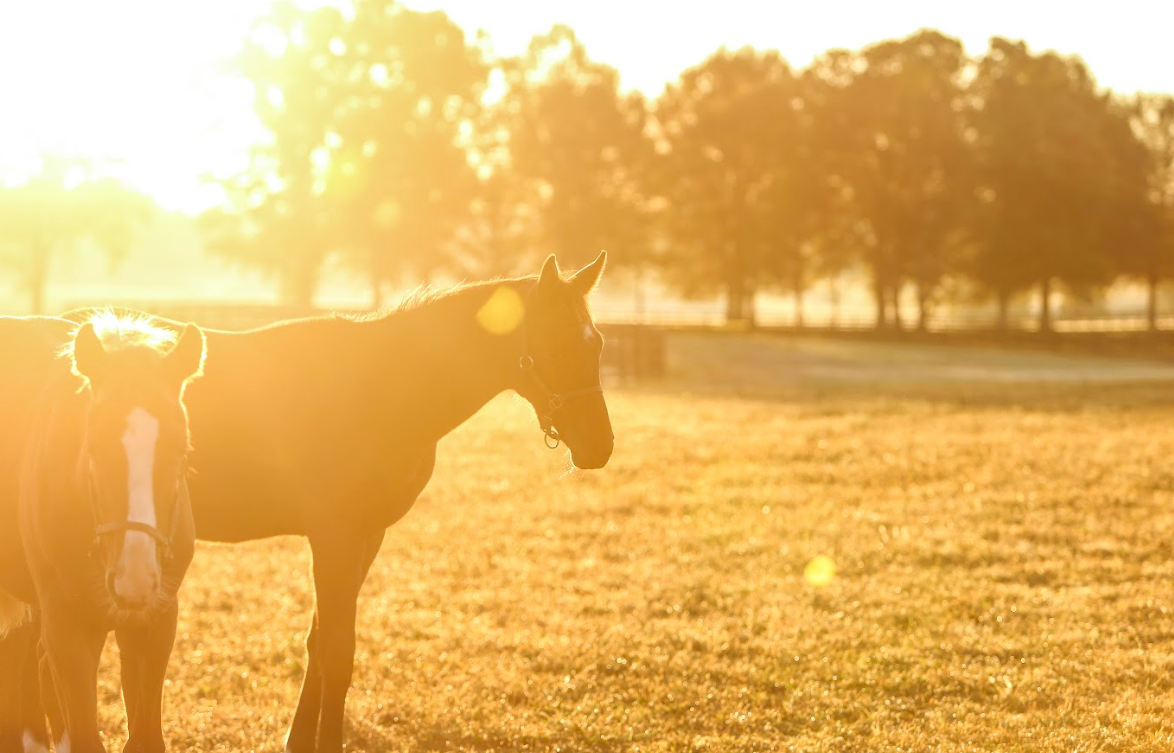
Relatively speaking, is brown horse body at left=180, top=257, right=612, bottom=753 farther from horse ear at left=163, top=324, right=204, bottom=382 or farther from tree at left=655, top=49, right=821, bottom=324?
tree at left=655, top=49, right=821, bottom=324

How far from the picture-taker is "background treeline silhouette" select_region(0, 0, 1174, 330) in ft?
192

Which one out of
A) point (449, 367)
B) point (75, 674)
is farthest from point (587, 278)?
point (75, 674)

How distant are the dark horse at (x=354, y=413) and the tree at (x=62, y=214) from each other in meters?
55.5

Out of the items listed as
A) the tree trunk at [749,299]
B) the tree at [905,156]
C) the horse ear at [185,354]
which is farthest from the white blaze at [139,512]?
the tree trunk at [749,299]

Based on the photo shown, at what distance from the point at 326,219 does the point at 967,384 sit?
1437 inches

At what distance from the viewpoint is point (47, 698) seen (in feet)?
21.5

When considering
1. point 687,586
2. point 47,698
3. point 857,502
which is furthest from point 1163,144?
point 47,698

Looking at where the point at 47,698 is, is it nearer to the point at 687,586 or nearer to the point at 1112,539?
the point at 687,586

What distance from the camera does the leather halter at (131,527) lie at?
15.0 ft

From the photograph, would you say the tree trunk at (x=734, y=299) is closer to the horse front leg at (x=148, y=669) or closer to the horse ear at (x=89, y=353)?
the horse front leg at (x=148, y=669)

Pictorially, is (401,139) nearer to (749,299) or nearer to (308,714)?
(749,299)

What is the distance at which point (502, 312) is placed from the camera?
259 inches

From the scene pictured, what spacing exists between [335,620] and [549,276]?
84.1 inches

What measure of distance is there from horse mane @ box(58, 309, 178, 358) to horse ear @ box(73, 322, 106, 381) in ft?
0.13
